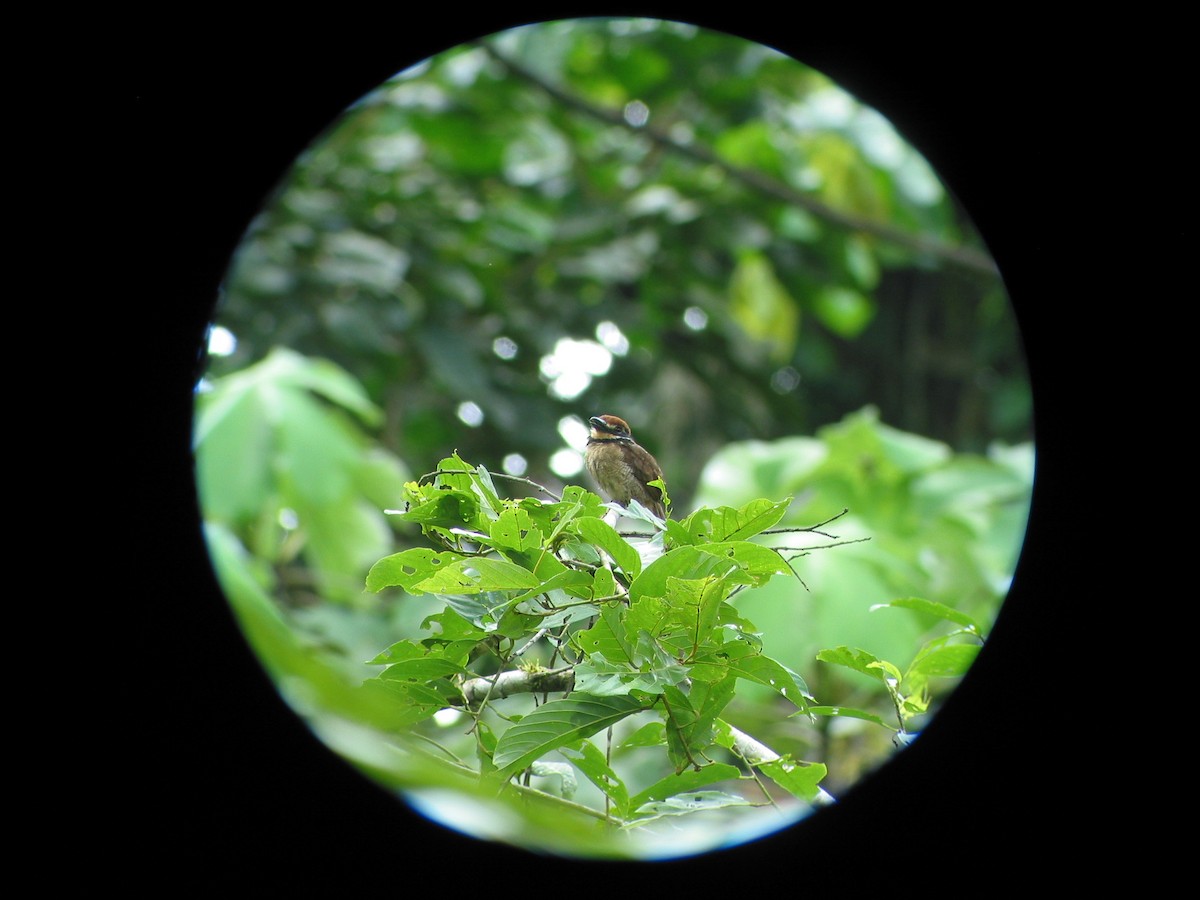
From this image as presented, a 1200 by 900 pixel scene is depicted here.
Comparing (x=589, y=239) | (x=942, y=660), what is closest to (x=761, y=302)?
(x=589, y=239)

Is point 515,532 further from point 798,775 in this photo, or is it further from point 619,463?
point 619,463

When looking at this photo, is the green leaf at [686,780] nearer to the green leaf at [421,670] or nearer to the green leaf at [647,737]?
the green leaf at [647,737]

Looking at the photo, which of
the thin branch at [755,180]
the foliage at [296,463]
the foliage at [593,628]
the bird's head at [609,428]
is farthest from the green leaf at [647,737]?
the thin branch at [755,180]

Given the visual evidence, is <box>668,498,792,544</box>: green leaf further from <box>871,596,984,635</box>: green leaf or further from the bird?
the bird

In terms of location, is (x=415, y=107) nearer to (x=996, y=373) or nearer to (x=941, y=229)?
(x=941, y=229)

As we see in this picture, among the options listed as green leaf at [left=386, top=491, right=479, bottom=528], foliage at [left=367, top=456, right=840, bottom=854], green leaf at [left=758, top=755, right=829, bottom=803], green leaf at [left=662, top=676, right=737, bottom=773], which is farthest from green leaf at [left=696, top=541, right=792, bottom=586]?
green leaf at [left=386, top=491, right=479, bottom=528]

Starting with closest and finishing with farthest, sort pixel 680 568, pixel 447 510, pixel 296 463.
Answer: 1. pixel 680 568
2. pixel 447 510
3. pixel 296 463
